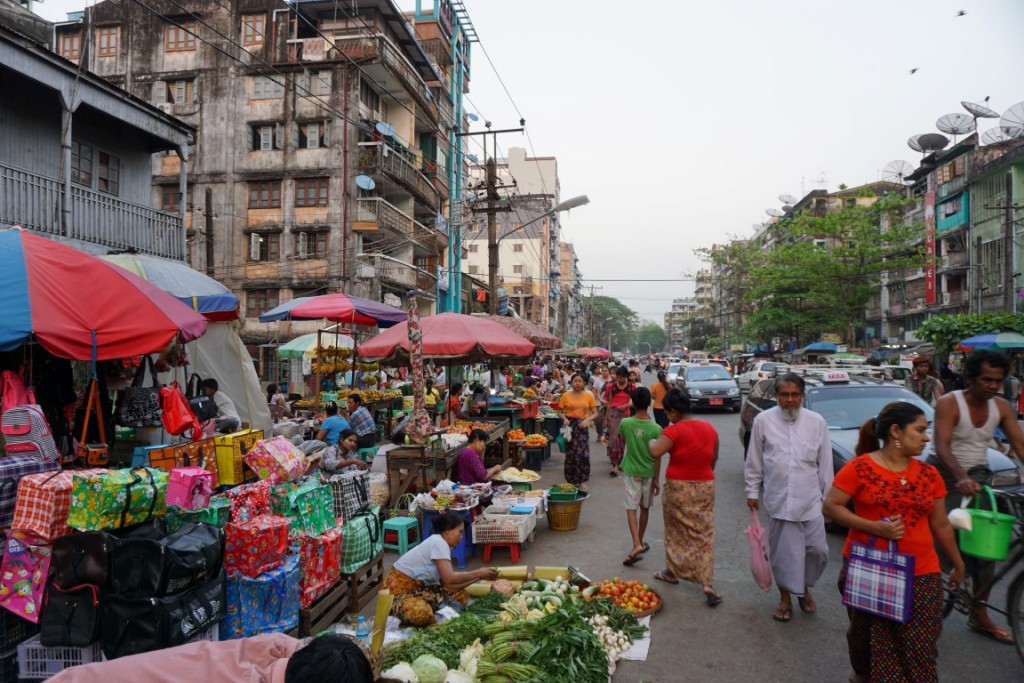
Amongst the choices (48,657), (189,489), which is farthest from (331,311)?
(48,657)

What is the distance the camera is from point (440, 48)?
37500 millimetres

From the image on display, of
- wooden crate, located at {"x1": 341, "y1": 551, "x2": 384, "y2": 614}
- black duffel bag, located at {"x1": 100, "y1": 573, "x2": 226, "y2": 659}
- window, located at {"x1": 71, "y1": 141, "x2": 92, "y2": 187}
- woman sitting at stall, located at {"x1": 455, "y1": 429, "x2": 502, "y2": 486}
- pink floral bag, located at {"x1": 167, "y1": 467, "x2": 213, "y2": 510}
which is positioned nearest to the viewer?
black duffel bag, located at {"x1": 100, "y1": 573, "x2": 226, "y2": 659}

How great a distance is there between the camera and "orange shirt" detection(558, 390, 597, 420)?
39.3 feet

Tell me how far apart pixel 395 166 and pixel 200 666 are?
29580 mm

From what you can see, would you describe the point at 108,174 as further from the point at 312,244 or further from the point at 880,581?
the point at 880,581

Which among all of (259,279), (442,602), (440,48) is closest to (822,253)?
(440,48)

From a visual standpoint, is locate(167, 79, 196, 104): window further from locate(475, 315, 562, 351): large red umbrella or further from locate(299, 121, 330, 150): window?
locate(475, 315, 562, 351): large red umbrella

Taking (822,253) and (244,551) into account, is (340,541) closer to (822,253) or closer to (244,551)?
(244,551)

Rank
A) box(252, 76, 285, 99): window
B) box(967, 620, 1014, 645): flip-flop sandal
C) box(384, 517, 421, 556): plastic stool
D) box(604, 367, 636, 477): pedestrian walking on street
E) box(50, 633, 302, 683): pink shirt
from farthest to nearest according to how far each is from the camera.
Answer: box(252, 76, 285, 99): window → box(604, 367, 636, 477): pedestrian walking on street → box(384, 517, 421, 556): plastic stool → box(967, 620, 1014, 645): flip-flop sandal → box(50, 633, 302, 683): pink shirt

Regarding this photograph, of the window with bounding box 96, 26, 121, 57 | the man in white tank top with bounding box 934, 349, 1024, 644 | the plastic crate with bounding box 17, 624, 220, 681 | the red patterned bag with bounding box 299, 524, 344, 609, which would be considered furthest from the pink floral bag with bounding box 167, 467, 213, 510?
the window with bounding box 96, 26, 121, 57

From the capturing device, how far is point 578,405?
12125 millimetres

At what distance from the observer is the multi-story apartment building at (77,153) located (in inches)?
450

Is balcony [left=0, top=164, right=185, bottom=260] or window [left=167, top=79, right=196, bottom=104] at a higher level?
window [left=167, top=79, right=196, bottom=104]

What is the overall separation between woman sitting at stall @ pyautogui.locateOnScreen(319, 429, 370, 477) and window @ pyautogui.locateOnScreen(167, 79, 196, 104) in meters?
25.6
